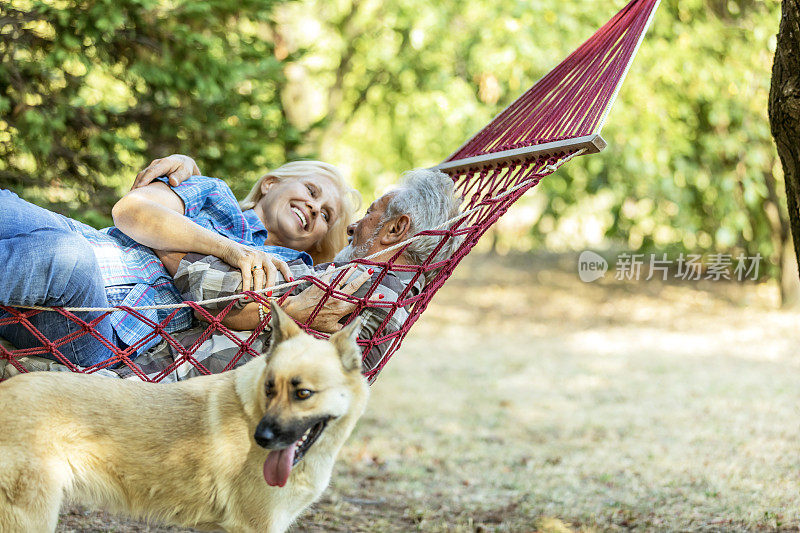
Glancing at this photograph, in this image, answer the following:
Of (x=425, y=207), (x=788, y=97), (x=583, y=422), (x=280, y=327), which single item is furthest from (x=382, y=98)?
(x=280, y=327)

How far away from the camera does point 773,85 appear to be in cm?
267

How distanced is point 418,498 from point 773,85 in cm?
226

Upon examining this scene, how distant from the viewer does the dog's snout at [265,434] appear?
170 cm

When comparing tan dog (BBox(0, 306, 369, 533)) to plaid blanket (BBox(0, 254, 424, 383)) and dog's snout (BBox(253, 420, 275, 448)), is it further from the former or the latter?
plaid blanket (BBox(0, 254, 424, 383))

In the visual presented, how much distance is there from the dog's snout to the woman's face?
4.49 feet

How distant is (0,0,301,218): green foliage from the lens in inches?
150

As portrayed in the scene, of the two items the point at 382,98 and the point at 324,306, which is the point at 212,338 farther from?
the point at 382,98

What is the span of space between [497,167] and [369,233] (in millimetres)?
661

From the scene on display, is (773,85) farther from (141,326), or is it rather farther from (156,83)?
(156,83)

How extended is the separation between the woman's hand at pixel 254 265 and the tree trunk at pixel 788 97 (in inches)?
66.3

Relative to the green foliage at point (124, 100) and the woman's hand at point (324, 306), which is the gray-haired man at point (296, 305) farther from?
the green foliage at point (124, 100)

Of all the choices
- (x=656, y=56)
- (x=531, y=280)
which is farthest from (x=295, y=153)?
(x=531, y=280)

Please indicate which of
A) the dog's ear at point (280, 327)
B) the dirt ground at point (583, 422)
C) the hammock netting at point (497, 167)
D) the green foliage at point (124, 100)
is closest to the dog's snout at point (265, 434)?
the dog's ear at point (280, 327)

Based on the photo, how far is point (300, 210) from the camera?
3.01 metres
